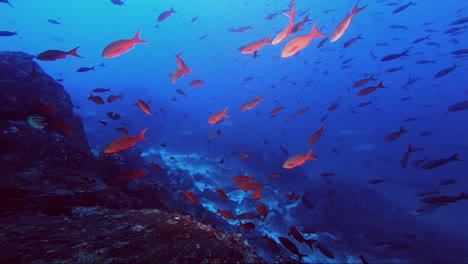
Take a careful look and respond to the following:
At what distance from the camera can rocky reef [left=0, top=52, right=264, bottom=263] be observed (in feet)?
8.07

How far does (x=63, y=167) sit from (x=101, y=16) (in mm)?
157514

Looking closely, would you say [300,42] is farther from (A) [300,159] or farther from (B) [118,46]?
(B) [118,46]

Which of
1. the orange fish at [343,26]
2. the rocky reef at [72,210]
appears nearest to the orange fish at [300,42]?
the orange fish at [343,26]

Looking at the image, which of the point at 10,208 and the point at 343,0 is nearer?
the point at 10,208

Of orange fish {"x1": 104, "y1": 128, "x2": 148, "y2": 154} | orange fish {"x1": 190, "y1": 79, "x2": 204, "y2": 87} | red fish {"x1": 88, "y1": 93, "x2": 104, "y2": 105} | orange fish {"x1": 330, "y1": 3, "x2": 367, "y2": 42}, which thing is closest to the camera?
orange fish {"x1": 104, "y1": 128, "x2": 148, "y2": 154}

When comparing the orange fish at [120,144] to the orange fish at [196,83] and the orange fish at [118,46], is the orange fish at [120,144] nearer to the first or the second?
the orange fish at [118,46]

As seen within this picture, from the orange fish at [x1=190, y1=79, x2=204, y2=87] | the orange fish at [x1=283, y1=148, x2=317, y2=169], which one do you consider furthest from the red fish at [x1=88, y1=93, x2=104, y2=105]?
the orange fish at [x1=283, y1=148, x2=317, y2=169]

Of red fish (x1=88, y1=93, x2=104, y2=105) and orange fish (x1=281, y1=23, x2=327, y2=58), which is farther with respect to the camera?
red fish (x1=88, y1=93, x2=104, y2=105)

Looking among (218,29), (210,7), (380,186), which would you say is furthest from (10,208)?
(218,29)

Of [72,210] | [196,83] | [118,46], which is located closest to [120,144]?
[72,210]

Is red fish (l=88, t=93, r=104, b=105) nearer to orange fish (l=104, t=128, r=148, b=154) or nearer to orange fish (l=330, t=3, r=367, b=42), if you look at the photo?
orange fish (l=104, t=128, r=148, b=154)

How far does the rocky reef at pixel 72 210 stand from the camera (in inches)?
96.9

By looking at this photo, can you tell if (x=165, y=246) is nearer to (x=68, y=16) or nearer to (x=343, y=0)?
(x=343, y=0)

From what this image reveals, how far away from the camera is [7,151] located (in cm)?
471
